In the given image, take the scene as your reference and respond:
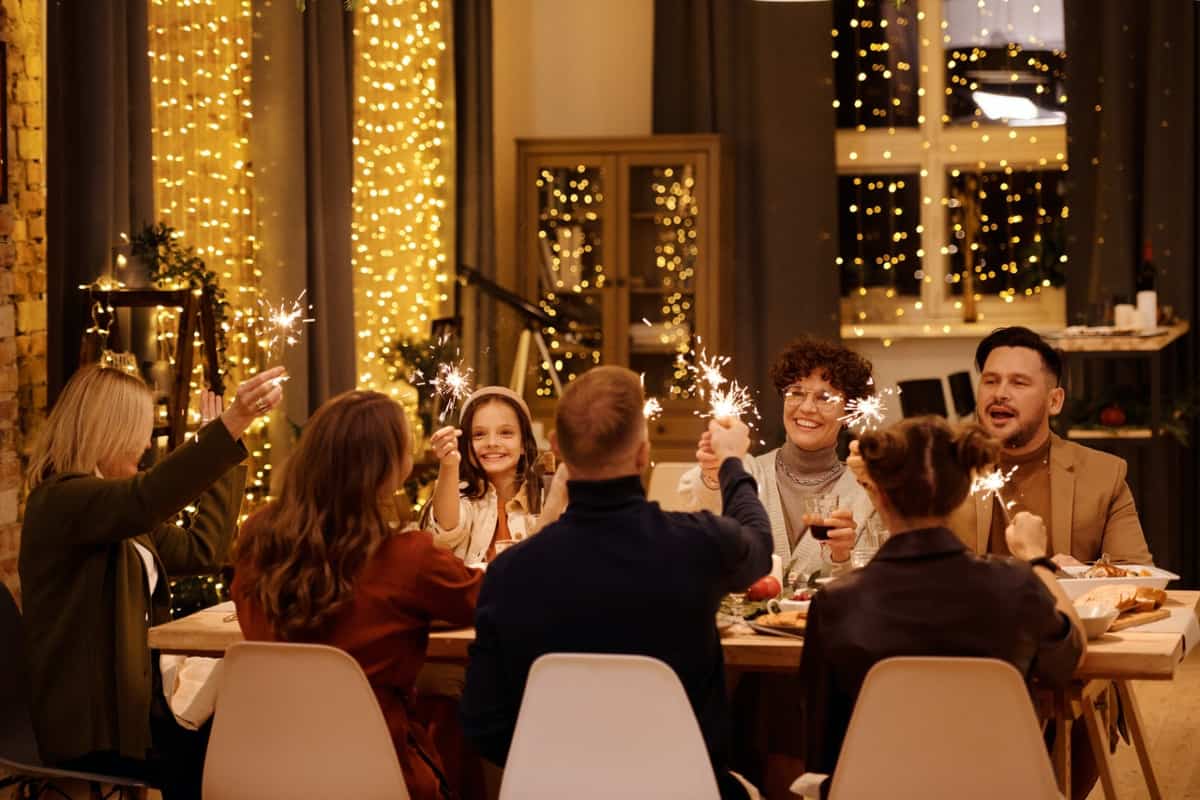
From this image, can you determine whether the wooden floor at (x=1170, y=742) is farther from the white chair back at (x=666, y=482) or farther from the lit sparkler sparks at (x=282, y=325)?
the lit sparkler sparks at (x=282, y=325)

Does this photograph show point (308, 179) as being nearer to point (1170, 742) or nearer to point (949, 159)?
point (949, 159)

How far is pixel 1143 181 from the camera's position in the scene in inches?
271

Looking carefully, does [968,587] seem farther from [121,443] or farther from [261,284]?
[261,284]

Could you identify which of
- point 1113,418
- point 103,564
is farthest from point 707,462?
A: point 1113,418

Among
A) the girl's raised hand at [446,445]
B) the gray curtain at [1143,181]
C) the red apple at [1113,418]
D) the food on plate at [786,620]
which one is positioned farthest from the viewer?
the gray curtain at [1143,181]

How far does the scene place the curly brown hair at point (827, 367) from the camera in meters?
3.77

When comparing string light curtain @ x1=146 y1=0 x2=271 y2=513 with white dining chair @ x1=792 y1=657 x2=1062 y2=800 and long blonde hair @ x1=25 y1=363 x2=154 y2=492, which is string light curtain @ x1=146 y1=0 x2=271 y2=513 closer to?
long blonde hair @ x1=25 y1=363 x2=154 y2=492

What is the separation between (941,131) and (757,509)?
5.32 metres

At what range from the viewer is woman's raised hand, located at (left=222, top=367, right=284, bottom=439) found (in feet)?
9.66

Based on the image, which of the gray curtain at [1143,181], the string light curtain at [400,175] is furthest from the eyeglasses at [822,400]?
the gray curtain at [1143,181]

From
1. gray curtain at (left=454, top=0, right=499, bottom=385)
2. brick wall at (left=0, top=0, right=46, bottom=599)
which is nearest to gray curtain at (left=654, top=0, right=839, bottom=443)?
gray curtain at (left=454, top=0, right=499, bottom=385)

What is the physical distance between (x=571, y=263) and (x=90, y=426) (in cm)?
453

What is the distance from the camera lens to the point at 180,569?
3451 mm

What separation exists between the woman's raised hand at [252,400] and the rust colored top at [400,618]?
0.28m
